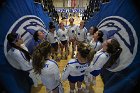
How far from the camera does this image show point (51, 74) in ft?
10.2

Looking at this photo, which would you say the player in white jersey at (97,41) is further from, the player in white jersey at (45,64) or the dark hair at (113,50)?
the player in white jersey at (45,64)

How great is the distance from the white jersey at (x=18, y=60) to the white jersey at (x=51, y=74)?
0.65m

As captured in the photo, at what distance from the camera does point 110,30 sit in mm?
4582

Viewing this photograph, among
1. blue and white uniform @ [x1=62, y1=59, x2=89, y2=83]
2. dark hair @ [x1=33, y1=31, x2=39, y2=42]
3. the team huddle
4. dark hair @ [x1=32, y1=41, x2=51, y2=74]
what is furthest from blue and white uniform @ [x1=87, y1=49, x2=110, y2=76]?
dark hair @ [x1=33, y1=31, x2=39, y2=42]

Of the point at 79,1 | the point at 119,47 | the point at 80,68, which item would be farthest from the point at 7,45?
the point at 79,1

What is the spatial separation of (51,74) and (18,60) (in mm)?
829

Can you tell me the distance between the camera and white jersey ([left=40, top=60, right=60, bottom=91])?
→ 304 cm

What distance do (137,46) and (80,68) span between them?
1.01m

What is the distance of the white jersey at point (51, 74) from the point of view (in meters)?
3.04

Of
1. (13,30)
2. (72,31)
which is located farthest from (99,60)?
(72,31)

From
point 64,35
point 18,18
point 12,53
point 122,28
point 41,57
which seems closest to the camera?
point 41,57

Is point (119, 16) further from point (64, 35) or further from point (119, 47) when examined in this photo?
point (64, 35)

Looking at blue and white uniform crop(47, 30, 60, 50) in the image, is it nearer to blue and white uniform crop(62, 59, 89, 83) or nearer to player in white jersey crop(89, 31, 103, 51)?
player in white jersey crop(89, 31, 103, 51)

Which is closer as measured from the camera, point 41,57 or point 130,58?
point 41,57
